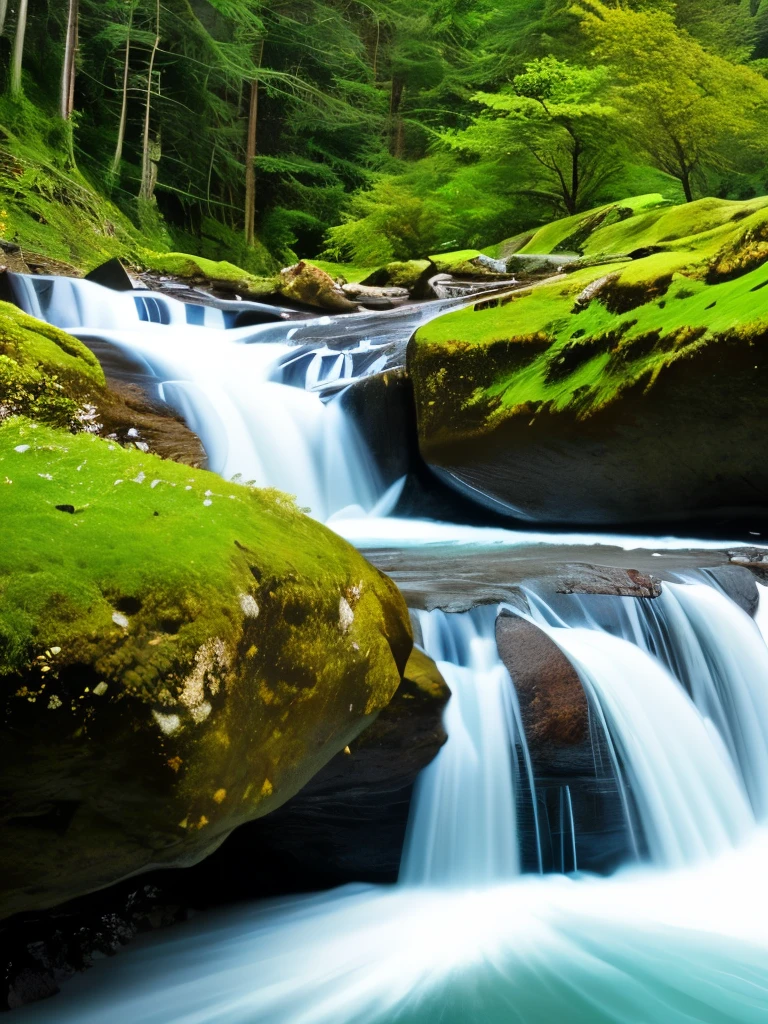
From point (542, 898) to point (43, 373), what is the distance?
3810 mm

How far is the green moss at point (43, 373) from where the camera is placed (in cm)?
421

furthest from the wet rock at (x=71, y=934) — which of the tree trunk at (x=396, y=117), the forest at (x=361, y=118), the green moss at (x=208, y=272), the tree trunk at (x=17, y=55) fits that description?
the tree trunk at (x=396, y=117)

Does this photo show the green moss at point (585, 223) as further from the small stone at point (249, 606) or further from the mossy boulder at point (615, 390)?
the small stone at point (249, 606)

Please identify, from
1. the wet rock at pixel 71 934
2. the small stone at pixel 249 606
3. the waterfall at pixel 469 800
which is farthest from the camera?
the waterfall at pixel 469 800

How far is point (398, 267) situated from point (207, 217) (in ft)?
36.7

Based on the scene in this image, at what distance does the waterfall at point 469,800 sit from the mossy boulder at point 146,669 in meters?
0.69

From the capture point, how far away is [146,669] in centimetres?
192

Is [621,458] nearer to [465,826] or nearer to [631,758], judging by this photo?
[631,758]

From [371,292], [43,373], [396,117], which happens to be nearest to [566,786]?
[43,373]

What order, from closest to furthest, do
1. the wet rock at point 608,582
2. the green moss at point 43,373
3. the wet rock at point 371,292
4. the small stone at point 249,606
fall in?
the small stone at point 249,606
the wet rock at point 608,582
the green moss at point 43,373
the wet rock at point 371,292

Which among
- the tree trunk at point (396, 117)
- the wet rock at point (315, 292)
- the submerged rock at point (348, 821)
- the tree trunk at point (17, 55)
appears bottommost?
the submerged rock at point (348, 821)

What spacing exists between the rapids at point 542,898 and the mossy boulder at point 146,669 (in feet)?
2.28

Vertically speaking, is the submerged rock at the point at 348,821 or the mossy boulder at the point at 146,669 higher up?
the mossy boulder at the point at 146,669

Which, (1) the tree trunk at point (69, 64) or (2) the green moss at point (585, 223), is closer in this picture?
(2) the green moss at point (585, 223)
